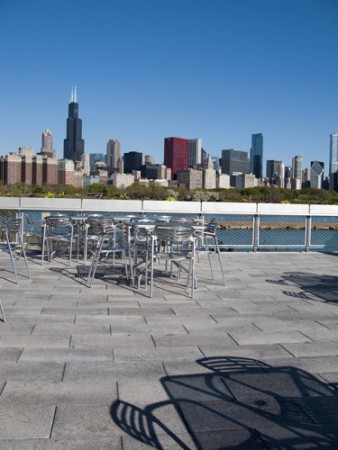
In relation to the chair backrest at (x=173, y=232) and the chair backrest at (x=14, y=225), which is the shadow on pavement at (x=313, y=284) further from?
the chair backrest at (x=14, y=225)

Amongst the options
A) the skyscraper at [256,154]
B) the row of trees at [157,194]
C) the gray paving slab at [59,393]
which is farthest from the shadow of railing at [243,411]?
the skyscraper at [256,154]

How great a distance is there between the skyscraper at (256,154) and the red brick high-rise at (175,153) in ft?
62.8

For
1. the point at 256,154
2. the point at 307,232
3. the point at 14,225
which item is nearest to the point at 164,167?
the point at 256,154

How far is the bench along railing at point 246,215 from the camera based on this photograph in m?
10.1

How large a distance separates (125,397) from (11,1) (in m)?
14.4

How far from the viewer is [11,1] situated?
14492 millimetres

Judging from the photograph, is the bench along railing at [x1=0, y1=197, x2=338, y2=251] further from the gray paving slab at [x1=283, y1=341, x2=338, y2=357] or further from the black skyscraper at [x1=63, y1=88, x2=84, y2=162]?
the black skyscraper at [x1=63, y1=88, x2=84, y2=162]

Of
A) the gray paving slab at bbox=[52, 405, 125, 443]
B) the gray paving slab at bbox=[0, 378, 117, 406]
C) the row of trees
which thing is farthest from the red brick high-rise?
the gray paving slab at bbox=[52, 405, 125, 443]

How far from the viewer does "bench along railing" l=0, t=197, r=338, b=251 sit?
10102mm

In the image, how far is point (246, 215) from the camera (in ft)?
36.1

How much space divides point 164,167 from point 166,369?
9367 centimetres

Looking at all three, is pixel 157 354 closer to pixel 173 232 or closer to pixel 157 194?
pixel 173 232

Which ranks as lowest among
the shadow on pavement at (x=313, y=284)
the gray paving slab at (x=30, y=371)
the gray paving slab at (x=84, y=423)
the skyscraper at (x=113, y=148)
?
the gray paving slab at (x=84, y=423)

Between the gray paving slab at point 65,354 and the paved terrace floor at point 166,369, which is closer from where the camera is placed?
the paved terrace floor at point 166,369
